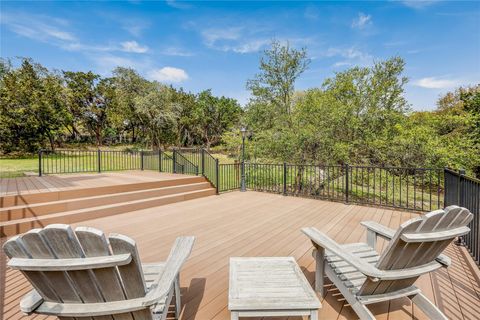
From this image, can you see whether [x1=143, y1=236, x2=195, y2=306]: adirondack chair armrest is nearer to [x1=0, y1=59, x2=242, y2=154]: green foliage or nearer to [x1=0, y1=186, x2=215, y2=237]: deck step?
[x1=0, y1=186, x2=215, y2=237]: deck step

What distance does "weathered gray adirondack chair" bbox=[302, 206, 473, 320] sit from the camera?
4.73ft

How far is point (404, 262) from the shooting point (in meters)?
1.55

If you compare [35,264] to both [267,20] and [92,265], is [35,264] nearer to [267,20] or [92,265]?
[92,265]

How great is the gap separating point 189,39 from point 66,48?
28.5 ft

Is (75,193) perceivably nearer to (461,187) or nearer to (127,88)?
(461,187)

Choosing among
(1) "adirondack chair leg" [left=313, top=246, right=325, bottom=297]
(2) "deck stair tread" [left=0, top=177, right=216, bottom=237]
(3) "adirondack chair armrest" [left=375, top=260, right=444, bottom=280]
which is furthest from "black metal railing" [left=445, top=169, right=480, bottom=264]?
(2) "deck stair tread" [left=0, top=177, right=216, bottom=237]

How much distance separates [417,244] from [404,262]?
0.56ft

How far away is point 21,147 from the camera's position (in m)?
16.9

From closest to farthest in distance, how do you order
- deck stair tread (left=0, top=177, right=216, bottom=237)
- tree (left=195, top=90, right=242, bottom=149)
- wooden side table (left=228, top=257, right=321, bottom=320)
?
wooden side table (left=228, top=257, right=321, bottom=320), deck stair tread (left=0, top=177, right=216, bottom=237), tree (left=195, top=90, right=242, bottom=149)

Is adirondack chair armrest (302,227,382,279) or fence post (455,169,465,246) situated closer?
adirondack chair armrest (302,227,382,279)

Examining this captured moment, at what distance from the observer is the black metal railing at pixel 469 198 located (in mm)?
2633

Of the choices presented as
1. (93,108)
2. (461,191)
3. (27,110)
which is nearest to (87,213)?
(461,191)

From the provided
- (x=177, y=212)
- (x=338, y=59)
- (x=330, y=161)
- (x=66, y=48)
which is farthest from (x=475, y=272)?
(x=66, y=48)

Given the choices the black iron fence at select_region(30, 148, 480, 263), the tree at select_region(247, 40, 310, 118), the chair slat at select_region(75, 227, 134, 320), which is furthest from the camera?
the tree at select_region(247, 40, 310, 118)
